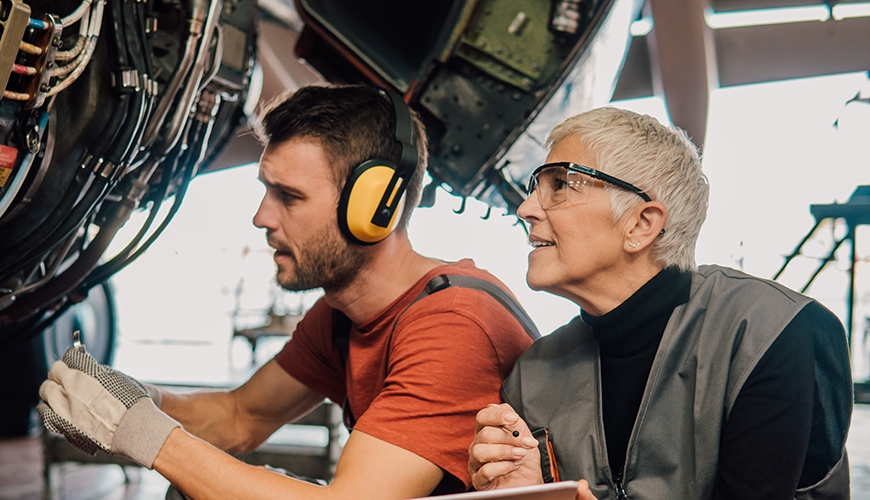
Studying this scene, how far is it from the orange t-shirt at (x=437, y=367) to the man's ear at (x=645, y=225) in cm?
31

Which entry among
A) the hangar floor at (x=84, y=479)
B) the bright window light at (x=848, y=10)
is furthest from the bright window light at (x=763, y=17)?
the hangar floor at (x=84, y=479)

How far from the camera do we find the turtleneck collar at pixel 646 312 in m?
1.14

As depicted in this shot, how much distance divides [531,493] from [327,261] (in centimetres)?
80

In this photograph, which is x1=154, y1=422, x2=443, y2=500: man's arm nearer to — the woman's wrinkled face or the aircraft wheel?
the woman's wrinkled face

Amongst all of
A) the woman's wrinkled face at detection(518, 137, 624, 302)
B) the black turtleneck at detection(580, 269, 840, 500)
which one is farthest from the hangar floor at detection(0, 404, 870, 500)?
the woman's wrinkled face at detection(518, 137, 624, 302)

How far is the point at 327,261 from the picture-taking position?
1.46 metres

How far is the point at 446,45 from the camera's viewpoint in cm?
217

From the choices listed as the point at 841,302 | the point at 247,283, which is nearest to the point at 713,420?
the point at 247,283

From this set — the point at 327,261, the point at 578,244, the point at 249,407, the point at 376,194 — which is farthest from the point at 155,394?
the point at 578,244

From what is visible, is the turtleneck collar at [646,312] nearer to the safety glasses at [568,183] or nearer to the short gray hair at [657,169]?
the short gray hair at [657,169]

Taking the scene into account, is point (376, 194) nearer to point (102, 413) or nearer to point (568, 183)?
point (568, 183)

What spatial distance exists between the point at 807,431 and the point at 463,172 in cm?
154

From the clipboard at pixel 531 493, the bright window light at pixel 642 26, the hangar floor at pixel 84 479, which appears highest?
the bright window light at pixel 642 26

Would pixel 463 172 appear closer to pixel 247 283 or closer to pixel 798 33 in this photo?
pixel 798 33
